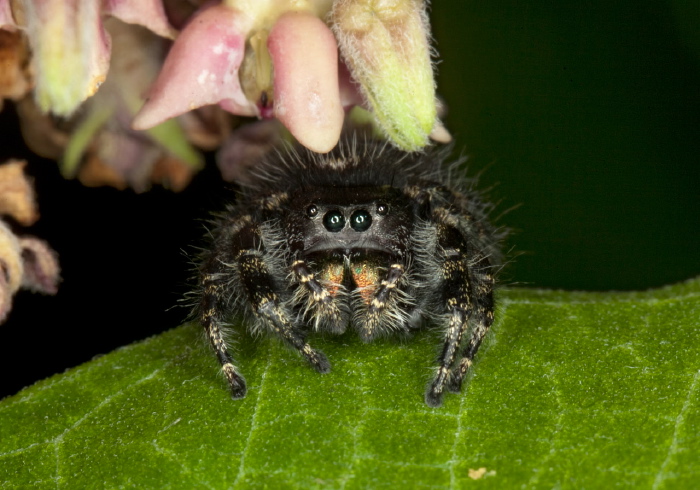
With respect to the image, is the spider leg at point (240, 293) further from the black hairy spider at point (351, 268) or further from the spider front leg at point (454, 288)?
the spider front leg at point (454, 288)

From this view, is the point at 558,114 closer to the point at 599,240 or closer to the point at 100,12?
the point at 599,240

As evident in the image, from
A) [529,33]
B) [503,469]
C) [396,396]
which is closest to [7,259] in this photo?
[396,396]

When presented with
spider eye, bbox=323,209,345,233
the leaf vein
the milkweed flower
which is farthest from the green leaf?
the milkweed flower

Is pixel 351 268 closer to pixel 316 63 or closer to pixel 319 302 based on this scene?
pixel 319 302

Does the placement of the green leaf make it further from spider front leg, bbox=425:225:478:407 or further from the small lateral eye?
the small lateral eye

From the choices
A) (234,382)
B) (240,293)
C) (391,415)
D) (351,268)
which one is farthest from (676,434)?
(240,293)

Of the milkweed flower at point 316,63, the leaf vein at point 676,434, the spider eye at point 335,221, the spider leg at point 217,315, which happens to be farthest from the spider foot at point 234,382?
the leaf vein at point 676,434
